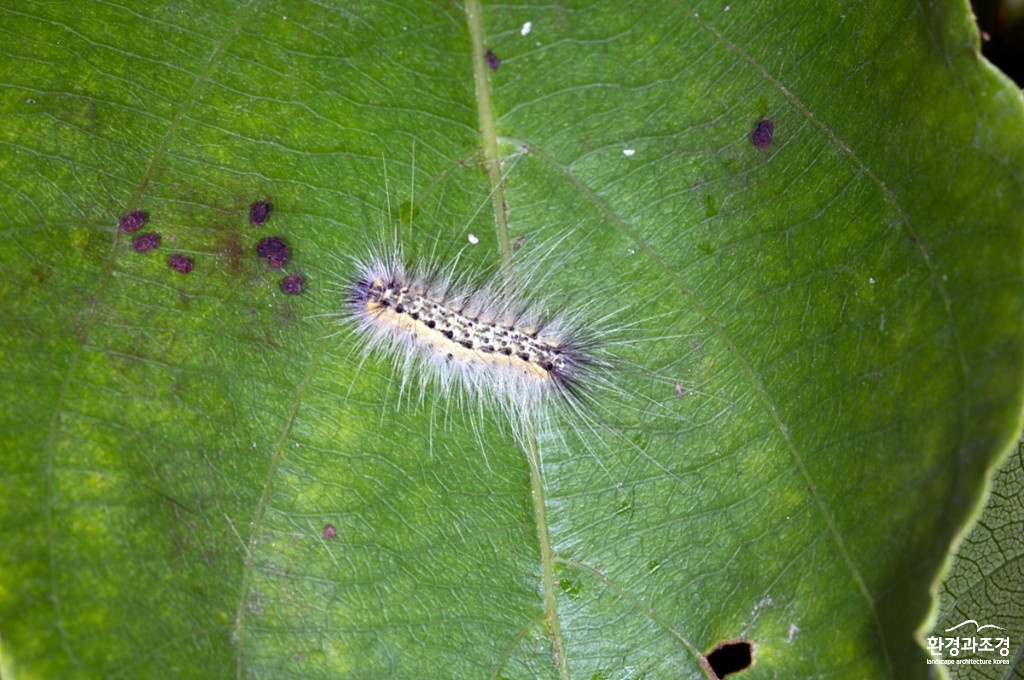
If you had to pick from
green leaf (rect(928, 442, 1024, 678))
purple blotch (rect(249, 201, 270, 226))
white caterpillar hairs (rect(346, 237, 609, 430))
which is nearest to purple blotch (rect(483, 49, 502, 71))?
white caterpillar hairs (rect(346, 237, 609, 430))

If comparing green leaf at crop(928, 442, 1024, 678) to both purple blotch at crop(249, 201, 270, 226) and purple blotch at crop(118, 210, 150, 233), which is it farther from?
purple blotch at crop(118, 210, 150, 233)

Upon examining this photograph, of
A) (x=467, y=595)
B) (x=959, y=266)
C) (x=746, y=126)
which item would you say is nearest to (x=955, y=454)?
(x=959, y=266)

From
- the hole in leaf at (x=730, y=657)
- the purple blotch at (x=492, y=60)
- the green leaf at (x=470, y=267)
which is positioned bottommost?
the hole in leaf at (x=730, y=657)

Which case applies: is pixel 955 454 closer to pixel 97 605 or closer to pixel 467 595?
pixel 467 595

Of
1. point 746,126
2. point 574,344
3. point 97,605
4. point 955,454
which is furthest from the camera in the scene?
point 574,344

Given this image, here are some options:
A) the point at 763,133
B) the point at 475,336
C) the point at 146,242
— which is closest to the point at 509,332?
the point at 475,336

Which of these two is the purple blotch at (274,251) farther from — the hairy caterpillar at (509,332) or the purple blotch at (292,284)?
the hairy caterpillar at (509,332)

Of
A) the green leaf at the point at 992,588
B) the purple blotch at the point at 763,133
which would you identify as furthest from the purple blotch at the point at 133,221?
the green leaf at the point at 992,588
